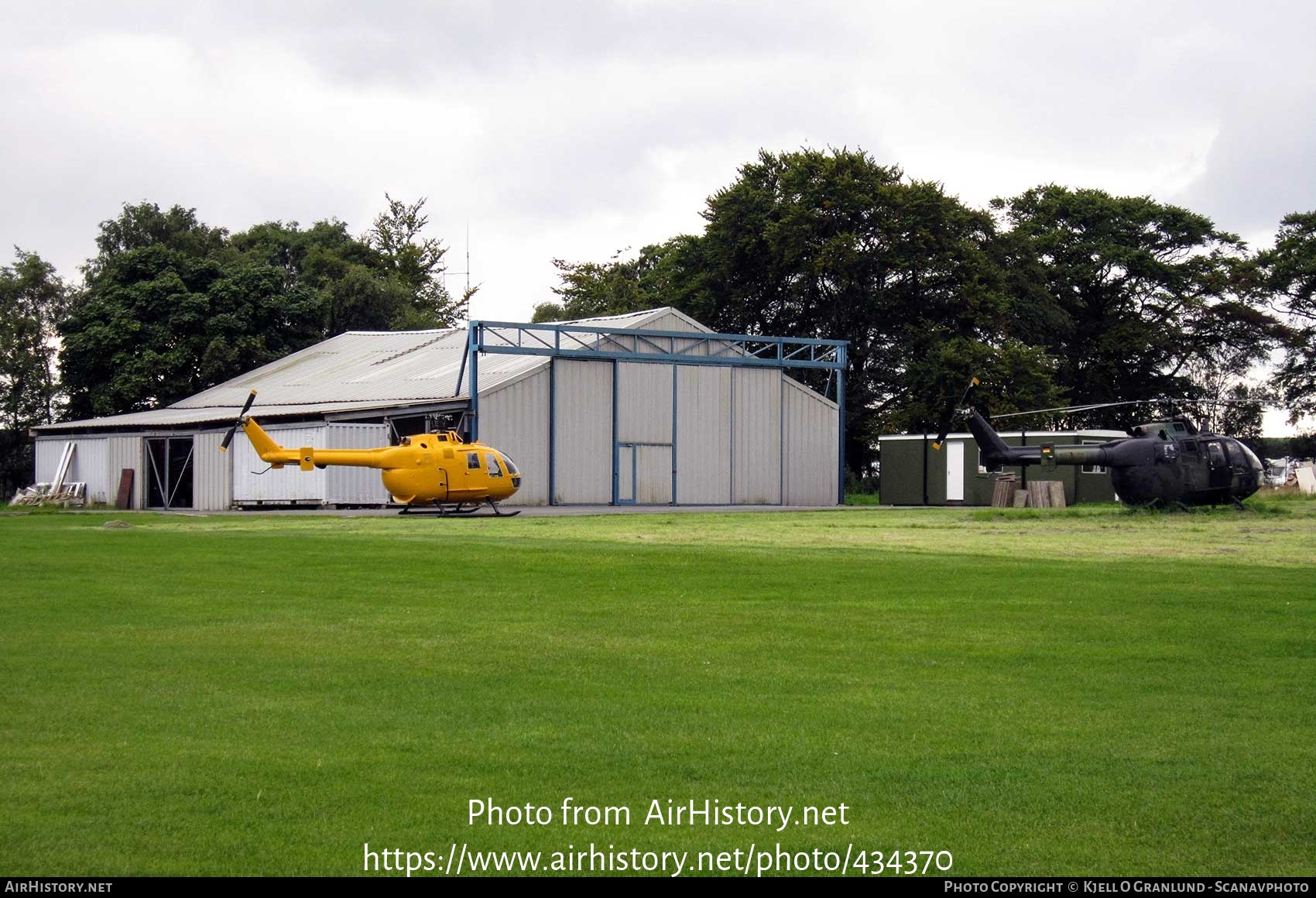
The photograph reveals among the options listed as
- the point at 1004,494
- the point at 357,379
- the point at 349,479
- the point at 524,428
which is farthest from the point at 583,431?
the point at 1004,494

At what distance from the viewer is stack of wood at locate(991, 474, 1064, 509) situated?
45344 mm

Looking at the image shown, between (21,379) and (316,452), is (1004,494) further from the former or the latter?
(21,379)

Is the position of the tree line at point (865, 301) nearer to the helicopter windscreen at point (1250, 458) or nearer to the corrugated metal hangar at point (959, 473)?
the corrugated metal hangar at point (959, 473)

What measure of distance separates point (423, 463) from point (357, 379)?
17346mm

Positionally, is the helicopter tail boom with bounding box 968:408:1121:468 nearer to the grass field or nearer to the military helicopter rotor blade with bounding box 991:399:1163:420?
the military helicopter rotor blade with bounding box 991:399:1163:420

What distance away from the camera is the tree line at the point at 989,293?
6297 cm

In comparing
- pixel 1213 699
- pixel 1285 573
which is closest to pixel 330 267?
pixel 1285 573

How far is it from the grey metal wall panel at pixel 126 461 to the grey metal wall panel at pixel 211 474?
10.2 ft

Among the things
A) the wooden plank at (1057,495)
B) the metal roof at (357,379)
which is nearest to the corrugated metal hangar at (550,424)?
the metal roof at (357,379)

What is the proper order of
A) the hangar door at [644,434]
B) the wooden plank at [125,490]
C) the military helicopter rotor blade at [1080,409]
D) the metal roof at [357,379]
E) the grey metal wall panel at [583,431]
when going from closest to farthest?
the military helicopter rotor blade at [1080,409]
the metal roof at [357,379]
the grey metal wall panel at [583,431]
the hangar door at [644,434]
the wooden plank at [125,490]

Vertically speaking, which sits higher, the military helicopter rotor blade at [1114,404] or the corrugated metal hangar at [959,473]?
the military helicopter rotor blade at [1114,404]

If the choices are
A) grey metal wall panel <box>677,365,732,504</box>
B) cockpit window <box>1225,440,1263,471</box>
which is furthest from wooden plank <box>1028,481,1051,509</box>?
grey metal wall panel <box>677,365,732,504</box>

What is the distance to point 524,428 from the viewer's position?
1813 inches
